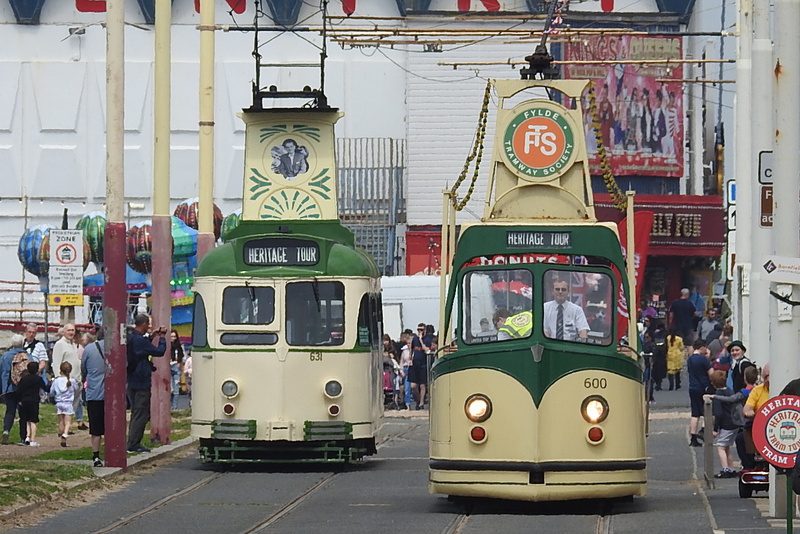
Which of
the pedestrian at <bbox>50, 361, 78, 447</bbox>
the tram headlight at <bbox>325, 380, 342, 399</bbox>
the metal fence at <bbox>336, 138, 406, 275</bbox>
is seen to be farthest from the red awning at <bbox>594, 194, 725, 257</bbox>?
the tram headlight at <bbox>325, 380, 342, 399</bbox>

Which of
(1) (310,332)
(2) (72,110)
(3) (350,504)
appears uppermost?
(2) (72,110)

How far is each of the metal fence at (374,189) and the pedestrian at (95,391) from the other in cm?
4343

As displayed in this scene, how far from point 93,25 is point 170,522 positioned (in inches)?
2123

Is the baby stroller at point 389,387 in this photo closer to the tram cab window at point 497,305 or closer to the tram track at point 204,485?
the tram track at point 204,485

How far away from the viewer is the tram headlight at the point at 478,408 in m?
18.1

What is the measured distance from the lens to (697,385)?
97.9 ft

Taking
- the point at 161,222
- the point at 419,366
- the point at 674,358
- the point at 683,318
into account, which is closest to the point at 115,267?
the point at 161,222

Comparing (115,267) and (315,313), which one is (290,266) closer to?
(315,313)

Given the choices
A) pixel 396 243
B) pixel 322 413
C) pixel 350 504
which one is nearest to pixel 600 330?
pixel 350 504

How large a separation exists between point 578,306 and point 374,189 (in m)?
51.9

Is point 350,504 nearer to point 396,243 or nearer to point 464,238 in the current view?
point 464,238

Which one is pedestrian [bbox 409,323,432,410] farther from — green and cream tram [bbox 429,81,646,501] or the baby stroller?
green and cream tram [bbox 429,81,646,501]

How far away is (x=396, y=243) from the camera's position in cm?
6894

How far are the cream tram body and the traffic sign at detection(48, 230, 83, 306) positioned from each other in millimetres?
7428
